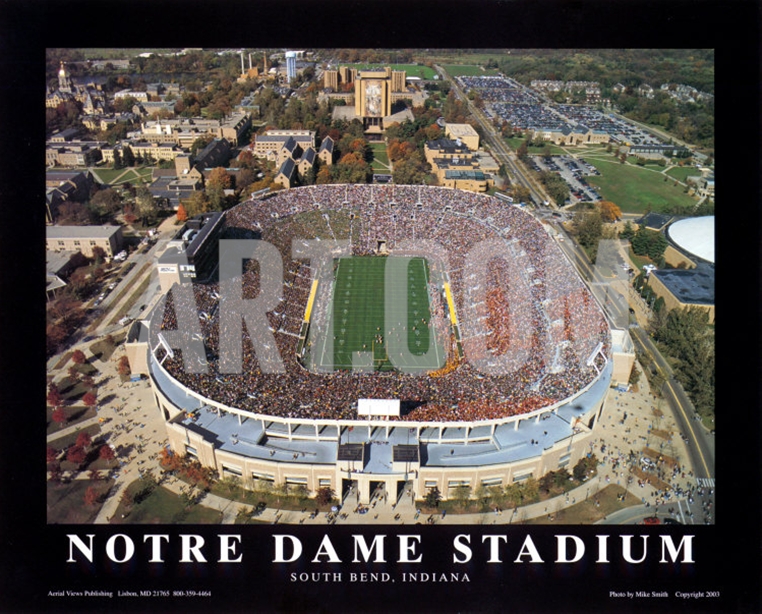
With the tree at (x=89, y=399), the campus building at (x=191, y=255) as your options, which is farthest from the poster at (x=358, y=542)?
the campus building at (x=191, y=255)

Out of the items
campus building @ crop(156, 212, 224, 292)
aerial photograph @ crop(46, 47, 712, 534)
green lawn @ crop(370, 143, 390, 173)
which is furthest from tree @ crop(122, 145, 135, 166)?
campus building @ crop(156, 212, 224, 292)

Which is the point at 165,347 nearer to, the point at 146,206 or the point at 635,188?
the point at 146,206

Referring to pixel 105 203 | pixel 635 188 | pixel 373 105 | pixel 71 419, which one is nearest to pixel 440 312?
pixel 71 419

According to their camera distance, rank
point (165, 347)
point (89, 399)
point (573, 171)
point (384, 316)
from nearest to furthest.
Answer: point (165, 347), point (89, 399), point (384, 316), point (573, 171)

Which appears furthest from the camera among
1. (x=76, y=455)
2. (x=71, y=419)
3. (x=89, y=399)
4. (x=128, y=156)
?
(x=128, y=156)

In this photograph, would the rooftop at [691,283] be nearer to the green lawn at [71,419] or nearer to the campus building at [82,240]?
the green lawn at [71,419]
